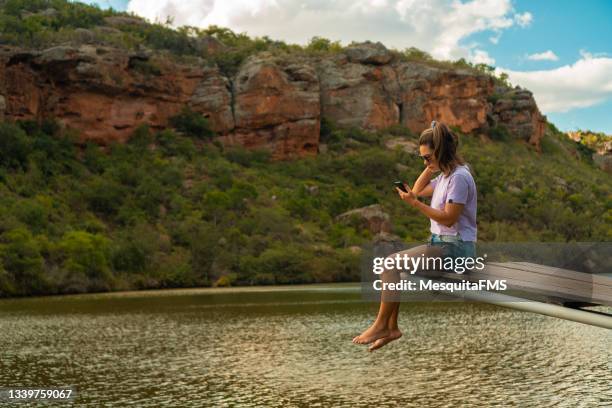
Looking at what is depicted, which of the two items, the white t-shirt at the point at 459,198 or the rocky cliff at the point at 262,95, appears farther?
the rocky cliff at the point at 262,95

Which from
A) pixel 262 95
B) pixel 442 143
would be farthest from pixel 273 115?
pixel 442 143

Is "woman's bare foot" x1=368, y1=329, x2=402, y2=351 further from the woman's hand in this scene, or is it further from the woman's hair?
the woman's hair

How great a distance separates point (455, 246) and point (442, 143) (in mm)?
449

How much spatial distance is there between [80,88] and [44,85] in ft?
9.62

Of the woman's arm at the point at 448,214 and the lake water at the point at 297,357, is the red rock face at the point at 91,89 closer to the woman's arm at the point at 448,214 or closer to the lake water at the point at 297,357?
the lake water at the point at 297,357

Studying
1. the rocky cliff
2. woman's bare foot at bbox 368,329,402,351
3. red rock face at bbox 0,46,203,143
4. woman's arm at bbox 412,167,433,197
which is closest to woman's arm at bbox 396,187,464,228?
woman's arm at bbox 412,167,433,197

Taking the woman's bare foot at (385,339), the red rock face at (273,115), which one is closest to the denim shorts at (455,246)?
the woman's bare foot at (385,339)

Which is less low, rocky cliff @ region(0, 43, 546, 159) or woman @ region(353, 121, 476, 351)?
rocky cliff @ region(0, 43, 546, 159)

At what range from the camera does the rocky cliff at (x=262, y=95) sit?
6650cm

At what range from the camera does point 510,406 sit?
46.1ft

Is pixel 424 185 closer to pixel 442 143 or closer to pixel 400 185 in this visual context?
pixel 442 143

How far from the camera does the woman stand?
11.0 ft

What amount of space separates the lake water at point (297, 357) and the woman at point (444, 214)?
11.5m

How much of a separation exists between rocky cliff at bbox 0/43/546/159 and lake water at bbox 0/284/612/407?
36.8 m
